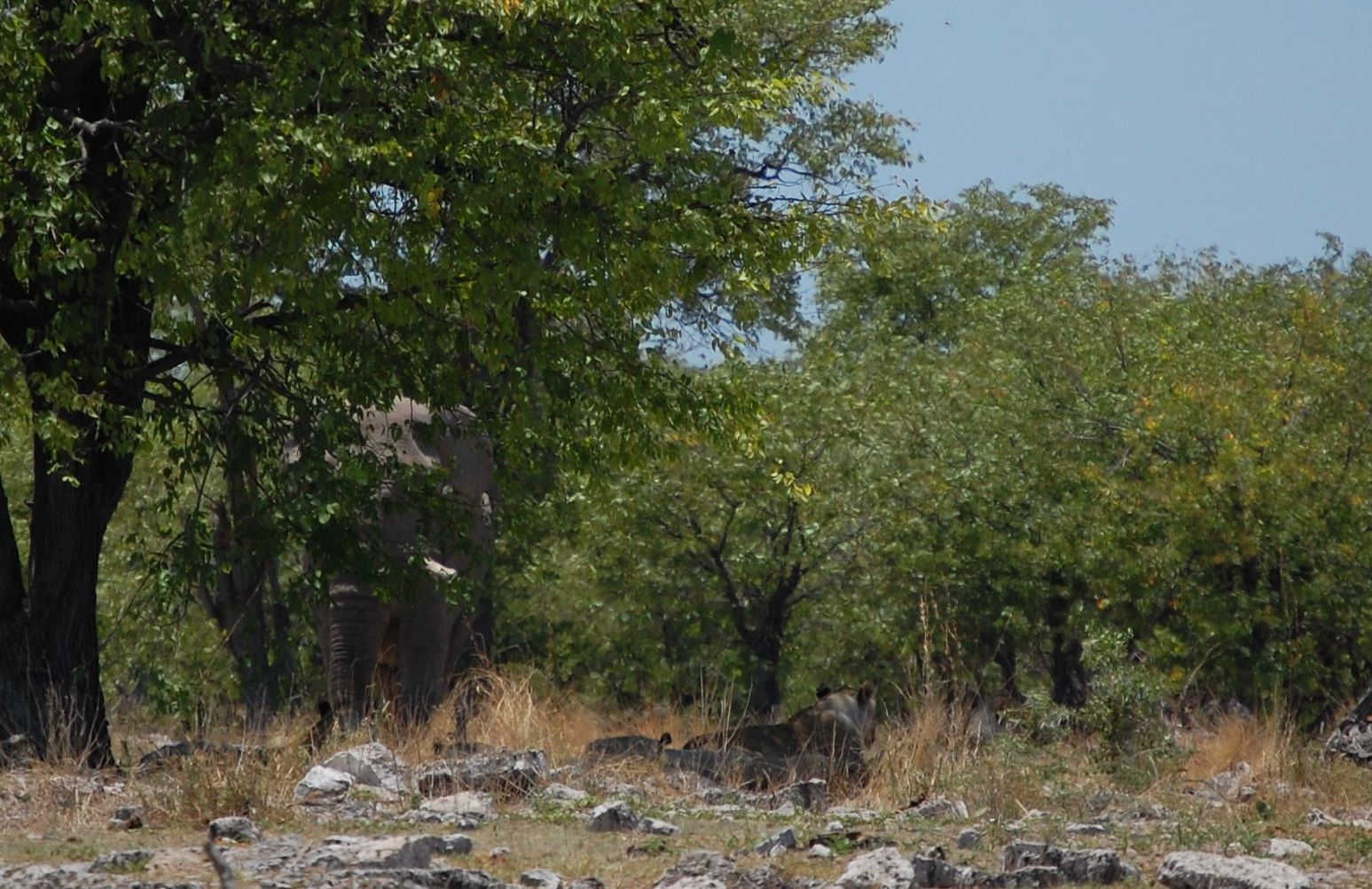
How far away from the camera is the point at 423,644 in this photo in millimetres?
17781

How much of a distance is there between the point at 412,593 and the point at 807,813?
409 centimetres

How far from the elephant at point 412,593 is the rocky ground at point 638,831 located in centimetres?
209

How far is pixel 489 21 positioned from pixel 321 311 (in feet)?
6.83

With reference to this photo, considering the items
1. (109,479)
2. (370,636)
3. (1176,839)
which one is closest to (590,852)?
(1176,839)

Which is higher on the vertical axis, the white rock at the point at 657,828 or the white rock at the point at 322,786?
the white rock at the point at 322,786

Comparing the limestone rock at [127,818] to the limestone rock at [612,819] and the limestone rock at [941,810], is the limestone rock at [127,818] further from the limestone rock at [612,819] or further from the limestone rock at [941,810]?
the limestone rock at [941,810]

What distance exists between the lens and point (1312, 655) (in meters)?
17.2

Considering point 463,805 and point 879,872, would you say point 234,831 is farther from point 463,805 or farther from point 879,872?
point 879,872

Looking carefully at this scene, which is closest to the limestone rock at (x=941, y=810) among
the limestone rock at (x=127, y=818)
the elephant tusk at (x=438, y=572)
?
the limestone rock at (x=127, y=818)

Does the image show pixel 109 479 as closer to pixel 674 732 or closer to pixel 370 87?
pixel 370 87

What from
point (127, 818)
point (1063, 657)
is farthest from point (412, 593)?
point (1063, 657)

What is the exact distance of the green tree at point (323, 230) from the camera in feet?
37.9

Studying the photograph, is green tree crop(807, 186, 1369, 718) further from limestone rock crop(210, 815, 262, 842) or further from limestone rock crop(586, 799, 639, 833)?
limestone rock crop(210, 815, 262, 842)

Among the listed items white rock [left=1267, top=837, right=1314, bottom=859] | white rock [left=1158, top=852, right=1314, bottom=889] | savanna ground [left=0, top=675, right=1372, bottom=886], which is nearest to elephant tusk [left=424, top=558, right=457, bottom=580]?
savanna ground [left=0, top=675, right=1372, bottom=886]
